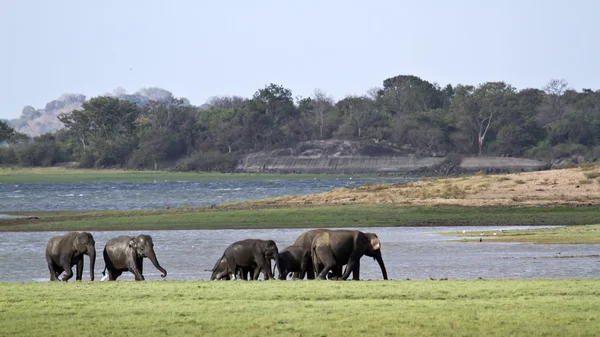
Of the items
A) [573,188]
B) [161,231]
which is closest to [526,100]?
[573,188]

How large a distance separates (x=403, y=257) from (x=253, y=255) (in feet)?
26.6

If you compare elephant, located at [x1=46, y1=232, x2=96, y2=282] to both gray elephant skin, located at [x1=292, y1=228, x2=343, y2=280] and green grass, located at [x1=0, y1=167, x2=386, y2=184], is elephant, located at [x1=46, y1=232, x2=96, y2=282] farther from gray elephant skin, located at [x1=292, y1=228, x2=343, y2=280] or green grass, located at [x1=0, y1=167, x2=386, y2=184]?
green grass, located at [x1=0, y1=167, x2=386, y2=184]

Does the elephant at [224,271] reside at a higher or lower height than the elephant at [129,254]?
Result: lower

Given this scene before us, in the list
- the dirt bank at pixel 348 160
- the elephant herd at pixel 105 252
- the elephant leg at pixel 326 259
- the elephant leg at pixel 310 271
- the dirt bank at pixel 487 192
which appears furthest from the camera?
the dirt bank at pixel 348 160

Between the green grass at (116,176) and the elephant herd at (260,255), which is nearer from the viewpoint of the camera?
the elephant herd at (260,255)

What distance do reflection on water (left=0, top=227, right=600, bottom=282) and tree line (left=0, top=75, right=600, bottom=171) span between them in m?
97.3

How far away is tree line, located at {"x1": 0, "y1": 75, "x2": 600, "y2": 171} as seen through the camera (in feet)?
457

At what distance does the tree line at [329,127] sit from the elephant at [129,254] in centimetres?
11142

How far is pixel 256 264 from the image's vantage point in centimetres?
2136

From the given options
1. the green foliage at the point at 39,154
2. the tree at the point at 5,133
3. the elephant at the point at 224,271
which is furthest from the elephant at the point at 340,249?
the tree at the point at 5,133

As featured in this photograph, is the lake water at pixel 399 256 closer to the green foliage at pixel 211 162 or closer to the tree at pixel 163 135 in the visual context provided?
the green foliage at pixel 211 162

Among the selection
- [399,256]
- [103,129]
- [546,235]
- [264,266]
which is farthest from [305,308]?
[103,129]

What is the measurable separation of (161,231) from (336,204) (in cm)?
951

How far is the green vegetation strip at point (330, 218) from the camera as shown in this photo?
4156cm
